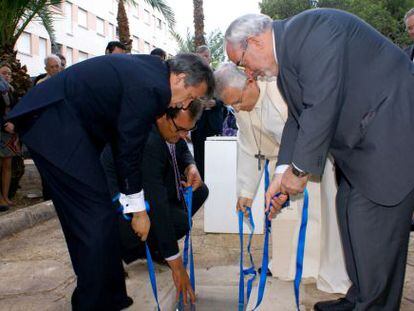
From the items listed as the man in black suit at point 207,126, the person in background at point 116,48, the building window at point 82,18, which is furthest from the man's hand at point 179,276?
the building window at point 82,18

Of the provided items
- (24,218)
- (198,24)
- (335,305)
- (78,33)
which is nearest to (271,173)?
(335,305)

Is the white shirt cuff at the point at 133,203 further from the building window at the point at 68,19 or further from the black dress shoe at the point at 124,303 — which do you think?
the building window at the point at 68,19

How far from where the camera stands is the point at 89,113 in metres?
2.24

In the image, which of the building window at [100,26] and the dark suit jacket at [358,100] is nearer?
the dark suit jacket at [358,100]

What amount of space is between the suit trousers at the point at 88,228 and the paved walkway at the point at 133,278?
578 millimetres

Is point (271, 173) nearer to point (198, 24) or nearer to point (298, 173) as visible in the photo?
point (298, 173)

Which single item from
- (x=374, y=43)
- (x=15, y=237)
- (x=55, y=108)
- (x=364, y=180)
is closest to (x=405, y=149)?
(x=364, y=180)

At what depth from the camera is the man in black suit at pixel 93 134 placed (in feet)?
7.18

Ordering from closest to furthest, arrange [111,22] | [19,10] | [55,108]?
[55,108], [19,10], [111,22]

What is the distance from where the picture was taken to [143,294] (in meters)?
3.02

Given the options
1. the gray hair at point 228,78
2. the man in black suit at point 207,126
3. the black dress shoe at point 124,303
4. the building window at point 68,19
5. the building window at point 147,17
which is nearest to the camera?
the black dress shoe at point 124,303

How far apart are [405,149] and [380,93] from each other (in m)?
0.25

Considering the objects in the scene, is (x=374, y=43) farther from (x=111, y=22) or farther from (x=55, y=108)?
(x=111, y=22)

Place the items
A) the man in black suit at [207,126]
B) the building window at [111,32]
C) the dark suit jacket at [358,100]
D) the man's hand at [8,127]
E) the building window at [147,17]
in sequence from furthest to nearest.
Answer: the building window at [147,17] < the building window at [111,32] < the man in black suit at [207,126] < the man's hand at [8,127] < the dark suit jacket at [358,100]
